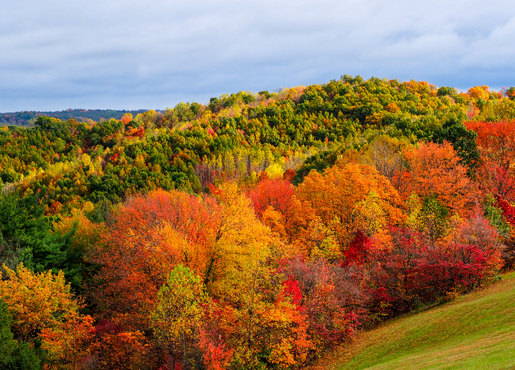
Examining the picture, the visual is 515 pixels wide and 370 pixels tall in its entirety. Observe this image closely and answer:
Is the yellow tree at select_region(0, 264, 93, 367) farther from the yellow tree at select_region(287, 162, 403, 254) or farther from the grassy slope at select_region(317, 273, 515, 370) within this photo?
the yellow tree at select_region(287, 162, 403, 254)

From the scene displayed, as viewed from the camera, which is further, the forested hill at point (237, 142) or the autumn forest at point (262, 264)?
the forested hill at point (237, 142)

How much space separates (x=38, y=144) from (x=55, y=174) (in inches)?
2142

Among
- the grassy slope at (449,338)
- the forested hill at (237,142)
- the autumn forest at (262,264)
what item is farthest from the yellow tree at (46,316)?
the forested hill at (237,142)

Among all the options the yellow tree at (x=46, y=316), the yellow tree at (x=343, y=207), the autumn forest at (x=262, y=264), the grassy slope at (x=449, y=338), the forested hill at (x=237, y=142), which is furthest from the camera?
the forested hill at (x=237, y=142)

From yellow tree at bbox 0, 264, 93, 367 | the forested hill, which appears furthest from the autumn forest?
the forested hill

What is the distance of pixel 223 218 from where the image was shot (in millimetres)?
40656

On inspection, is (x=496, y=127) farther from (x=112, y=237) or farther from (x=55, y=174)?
(x=55, y=174)

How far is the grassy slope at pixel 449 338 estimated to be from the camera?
19.3m

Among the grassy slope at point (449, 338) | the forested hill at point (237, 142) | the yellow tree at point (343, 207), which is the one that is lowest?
the grassy slope at point (449, 338)

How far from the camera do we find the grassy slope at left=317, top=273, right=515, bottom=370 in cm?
1934

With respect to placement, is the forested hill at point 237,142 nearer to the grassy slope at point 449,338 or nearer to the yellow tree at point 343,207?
the yellow tree at point 343,207

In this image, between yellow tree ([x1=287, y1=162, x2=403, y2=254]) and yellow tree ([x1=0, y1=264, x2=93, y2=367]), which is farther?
yellow tree ([x1=287, y1=162, x2=403, y2=254])

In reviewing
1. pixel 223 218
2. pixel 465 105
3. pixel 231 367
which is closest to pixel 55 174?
pixel 223 218

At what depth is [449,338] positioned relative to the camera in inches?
1008
